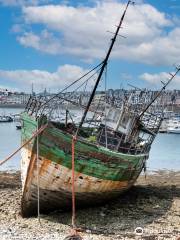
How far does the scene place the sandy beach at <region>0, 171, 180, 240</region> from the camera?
47.3ft

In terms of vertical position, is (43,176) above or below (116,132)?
below

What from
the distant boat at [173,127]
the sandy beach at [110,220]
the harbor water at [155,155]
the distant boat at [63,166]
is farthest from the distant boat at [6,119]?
the distant boat at [63,166]

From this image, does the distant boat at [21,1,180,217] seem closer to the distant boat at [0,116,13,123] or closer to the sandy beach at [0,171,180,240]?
the sandy beach at [0,171,180,240]

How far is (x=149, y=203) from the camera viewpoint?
19.3 m

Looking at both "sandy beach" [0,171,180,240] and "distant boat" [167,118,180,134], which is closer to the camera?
"sandy beach" [0,171,180,240]

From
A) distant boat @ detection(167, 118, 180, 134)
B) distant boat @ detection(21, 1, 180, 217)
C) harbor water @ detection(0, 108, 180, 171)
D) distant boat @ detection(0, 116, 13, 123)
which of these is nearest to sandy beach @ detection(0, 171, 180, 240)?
distant boat @ detection(21, 1, 180, 217)

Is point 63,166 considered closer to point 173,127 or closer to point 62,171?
point 62,171

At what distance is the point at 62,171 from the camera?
15805mm

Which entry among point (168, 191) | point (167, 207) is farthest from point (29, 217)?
point (168, 191)

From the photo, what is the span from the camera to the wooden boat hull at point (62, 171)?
15594mm

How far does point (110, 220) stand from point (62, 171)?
247cm

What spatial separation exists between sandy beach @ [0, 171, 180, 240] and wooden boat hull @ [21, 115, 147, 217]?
1.92 feet

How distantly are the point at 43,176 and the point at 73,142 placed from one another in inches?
64.6

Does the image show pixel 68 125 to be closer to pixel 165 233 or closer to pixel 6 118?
pixel 165 233
